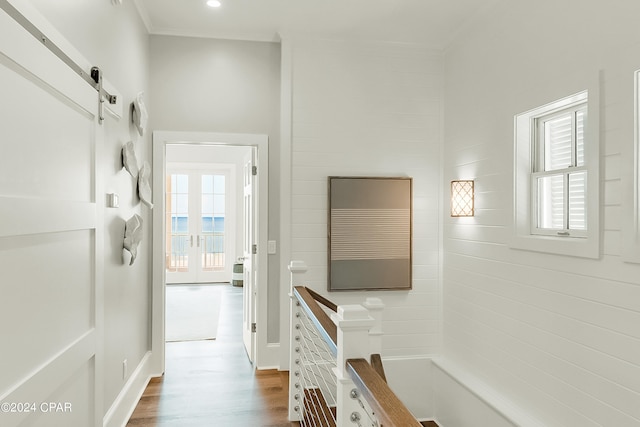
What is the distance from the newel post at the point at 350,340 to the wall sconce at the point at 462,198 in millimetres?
2391

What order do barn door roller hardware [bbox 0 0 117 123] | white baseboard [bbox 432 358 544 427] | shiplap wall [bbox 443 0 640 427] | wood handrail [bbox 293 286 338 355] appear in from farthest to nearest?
white baseboard [bbox 432 358 544 427] → shiplap wall [bbox 443 0 640 427] → wood handrail [bbox 293 286 338 355] → barn door roller hardware [bbox 0 0 117 123]

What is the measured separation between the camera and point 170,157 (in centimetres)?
827

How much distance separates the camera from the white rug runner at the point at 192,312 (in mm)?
4986

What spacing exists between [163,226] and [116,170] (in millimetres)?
1211

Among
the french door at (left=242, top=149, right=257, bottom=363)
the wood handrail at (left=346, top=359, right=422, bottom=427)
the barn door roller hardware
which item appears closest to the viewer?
the wood handrail at (left=346, top=359, right=422, bottom=427)

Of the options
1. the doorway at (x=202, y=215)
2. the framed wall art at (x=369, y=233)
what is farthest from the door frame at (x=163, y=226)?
the doorway at (x=202, y=215)

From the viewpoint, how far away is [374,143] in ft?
13.1

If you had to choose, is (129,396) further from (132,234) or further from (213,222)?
(213,222)

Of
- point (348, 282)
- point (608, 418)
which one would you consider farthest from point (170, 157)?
point (608, 418)

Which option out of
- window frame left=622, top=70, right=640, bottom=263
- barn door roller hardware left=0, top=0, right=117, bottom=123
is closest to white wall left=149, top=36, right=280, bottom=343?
barn door roller hardware left=0, top=0, right=117, bottom=123

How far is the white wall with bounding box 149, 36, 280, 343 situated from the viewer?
378 cm

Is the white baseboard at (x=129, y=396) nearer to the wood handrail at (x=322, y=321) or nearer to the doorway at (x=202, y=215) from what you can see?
the wood handrail at (x=322, y=321)

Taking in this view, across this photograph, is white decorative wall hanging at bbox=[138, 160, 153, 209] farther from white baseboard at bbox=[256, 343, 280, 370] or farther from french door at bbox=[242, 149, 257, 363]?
white baseboard at bbox=[256, 343, 280, 370]

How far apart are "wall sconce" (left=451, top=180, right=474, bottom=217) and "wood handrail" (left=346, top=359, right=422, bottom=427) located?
2.46 meters
